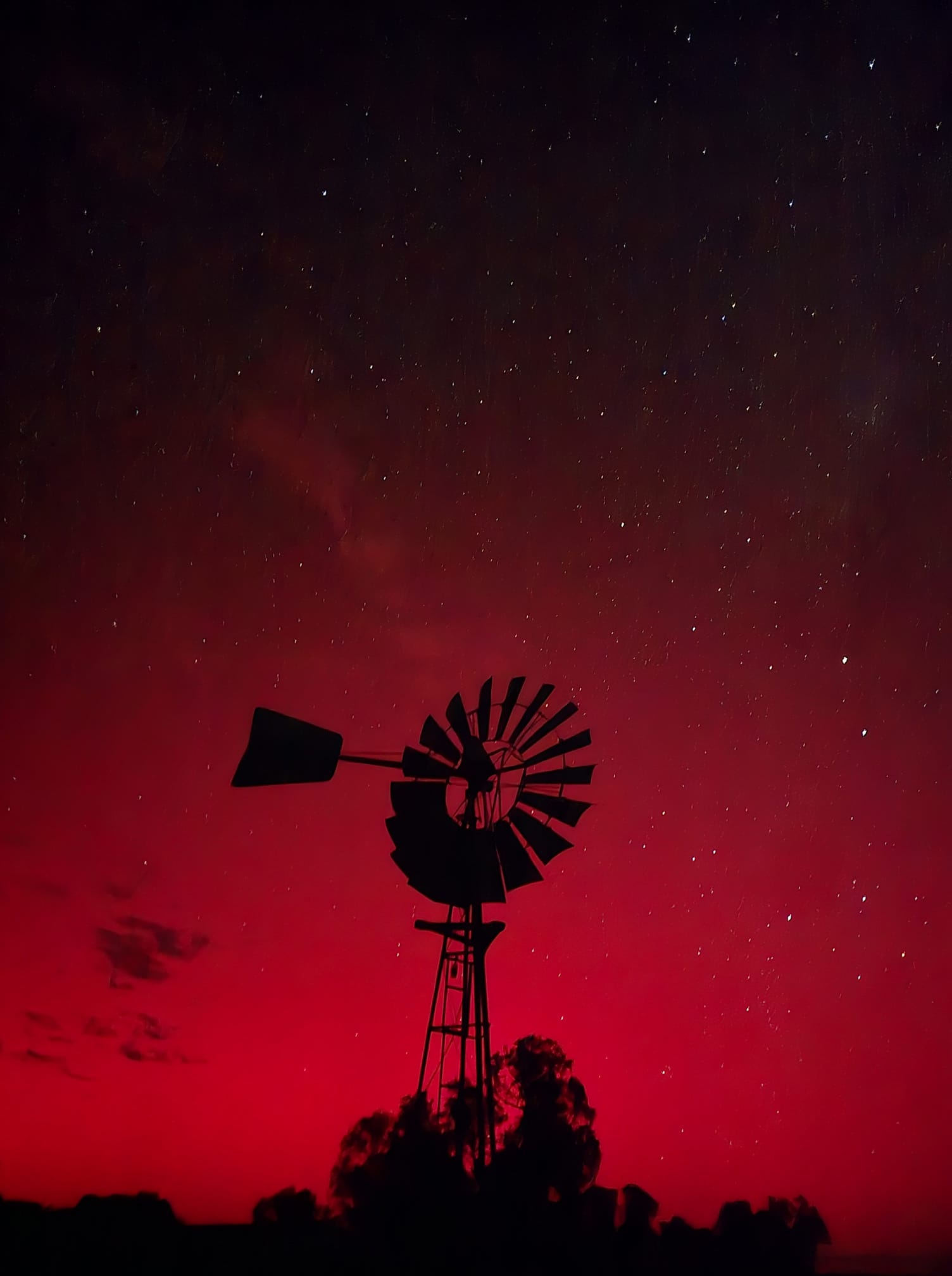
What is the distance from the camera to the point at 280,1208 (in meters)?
12.1

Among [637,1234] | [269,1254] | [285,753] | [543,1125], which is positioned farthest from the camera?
[543,1125]

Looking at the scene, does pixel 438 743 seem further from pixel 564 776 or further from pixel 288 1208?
pixel 288 1208

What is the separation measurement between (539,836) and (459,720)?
136cm

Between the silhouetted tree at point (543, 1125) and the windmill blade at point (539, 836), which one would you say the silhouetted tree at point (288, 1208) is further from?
the windmill blade at point (539, 836)

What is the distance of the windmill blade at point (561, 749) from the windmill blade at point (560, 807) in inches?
15.7

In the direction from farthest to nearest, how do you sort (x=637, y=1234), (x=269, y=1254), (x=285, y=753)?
(x=637, y=1234) → (x=285, y=753) → (x=269, y=1254)

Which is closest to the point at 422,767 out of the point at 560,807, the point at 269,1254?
the point at 560,807

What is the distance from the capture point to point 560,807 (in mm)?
10117

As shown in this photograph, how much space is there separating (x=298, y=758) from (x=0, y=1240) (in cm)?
425

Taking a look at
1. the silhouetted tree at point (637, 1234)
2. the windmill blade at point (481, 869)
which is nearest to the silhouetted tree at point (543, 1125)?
the silhouetted tree at point (637, 1234)

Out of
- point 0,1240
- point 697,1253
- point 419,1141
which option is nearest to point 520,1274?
point 419,1141

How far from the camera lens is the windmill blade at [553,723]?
1040 centimetres

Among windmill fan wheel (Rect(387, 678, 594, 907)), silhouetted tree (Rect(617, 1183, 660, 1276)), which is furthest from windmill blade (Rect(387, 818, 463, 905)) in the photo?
silhouetted tree (Rect(617, 1183, 660, 1276))

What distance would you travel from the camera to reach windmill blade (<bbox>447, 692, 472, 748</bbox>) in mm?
10258
